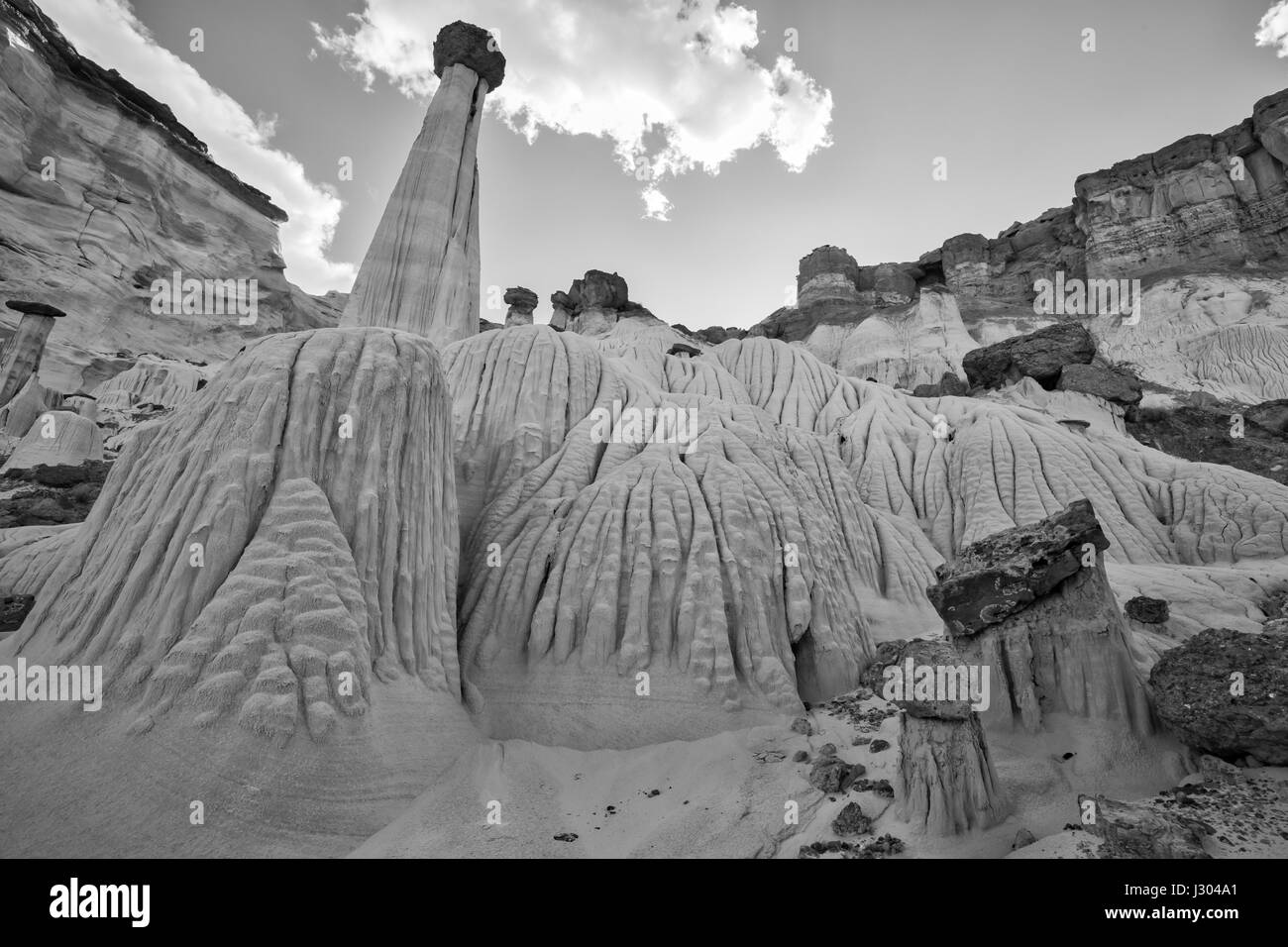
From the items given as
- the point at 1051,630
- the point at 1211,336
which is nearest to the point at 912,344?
the point at 1211,336

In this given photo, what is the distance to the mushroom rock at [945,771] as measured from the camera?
384 cm

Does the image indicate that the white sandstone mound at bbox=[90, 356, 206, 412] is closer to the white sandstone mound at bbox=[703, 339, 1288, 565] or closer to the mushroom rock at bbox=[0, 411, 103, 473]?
the mushroom rock at bbox=[0, 411, 103, 473]

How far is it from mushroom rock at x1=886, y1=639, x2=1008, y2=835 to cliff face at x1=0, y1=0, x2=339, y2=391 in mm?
37720

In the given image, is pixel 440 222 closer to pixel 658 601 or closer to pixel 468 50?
pixel 468 50

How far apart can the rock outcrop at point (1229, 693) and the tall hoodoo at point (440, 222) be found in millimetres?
20004

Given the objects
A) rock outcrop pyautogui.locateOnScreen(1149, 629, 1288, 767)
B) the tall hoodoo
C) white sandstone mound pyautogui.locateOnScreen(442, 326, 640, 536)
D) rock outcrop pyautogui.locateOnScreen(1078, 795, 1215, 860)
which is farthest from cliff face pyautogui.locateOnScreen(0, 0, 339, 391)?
rock outcrop pyautogui.locateOnScreen(1149, 629, 1288, 767)

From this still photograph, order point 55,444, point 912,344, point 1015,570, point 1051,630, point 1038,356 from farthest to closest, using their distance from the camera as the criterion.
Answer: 1. point 912,344
2. point 1038,356
3. point 55,444
4. point 1015,570
5. point 1051,630

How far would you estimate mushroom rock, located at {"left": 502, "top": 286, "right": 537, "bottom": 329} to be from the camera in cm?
3769

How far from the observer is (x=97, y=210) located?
108ft

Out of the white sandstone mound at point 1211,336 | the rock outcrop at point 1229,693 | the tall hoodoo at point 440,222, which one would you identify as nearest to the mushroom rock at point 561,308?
the tall hoodoo at point 440,222

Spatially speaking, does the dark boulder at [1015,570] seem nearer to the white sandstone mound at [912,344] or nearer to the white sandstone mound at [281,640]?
the white sandstone mound at [281,640]

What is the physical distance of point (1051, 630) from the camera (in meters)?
5.17

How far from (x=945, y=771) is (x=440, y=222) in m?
24.1
